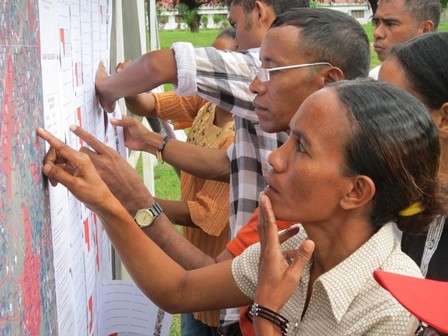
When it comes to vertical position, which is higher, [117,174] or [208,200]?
[117,174]

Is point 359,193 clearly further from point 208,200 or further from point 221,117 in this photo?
point 221,117

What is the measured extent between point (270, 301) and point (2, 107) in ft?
2.11

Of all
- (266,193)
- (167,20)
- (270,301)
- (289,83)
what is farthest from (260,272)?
(167,20)

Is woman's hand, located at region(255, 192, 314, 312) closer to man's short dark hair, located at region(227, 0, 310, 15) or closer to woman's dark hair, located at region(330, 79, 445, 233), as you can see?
woman's dark hair, located at region(330, 79, 445, 233)

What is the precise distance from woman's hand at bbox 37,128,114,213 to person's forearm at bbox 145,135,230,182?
108 centimetres

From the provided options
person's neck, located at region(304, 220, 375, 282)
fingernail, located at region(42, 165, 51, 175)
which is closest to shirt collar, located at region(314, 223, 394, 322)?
person's neck, located at region(304, 220, 375, 282)

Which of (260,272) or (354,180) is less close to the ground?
(354,180)

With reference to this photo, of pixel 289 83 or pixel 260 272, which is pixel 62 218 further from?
pixel 289 83

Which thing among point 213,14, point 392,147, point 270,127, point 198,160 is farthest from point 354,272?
point 213,14

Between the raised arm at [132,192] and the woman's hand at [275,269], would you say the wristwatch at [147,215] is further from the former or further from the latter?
the woman's hand at [275,269]

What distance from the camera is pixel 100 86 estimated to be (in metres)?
2.16

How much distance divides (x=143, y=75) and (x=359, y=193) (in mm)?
915

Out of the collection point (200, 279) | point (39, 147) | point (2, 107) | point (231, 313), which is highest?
point (2, 107)

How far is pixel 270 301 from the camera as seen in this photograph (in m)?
1.45
